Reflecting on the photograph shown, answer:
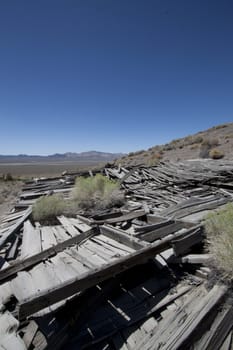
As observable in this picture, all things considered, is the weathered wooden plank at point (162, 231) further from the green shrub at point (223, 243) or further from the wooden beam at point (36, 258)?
the wooden beam at point (36, 258)

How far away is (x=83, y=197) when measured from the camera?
9062 mm

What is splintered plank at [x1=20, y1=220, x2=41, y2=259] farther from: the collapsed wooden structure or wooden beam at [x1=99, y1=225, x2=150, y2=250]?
wooden beam at [x1=99, y1=225, x2=150, y2=250]

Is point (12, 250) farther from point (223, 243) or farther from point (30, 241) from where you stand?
point (223, 243)

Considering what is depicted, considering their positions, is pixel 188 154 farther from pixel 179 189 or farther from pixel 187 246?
pixel 187 246

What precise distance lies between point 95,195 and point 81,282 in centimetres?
589

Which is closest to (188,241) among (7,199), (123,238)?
(123,238)

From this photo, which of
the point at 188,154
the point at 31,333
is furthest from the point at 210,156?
the point at 31,333

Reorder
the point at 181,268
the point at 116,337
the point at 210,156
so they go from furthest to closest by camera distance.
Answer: the point at 210,156 < the point at 181,268 < the point at 116,337

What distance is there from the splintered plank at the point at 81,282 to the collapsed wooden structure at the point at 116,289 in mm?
13

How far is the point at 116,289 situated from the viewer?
13.4ft

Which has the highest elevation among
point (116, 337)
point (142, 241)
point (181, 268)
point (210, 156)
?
point (210, 156)

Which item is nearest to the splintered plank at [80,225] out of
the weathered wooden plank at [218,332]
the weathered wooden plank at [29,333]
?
the weathered wooden plank at [29,333]

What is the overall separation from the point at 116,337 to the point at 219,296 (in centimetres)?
157

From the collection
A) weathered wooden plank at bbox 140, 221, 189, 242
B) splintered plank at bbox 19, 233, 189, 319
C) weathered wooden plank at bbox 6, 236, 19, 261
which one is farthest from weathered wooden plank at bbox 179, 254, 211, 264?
weathered wooden plank at bbox 6, 236, 19, 261
